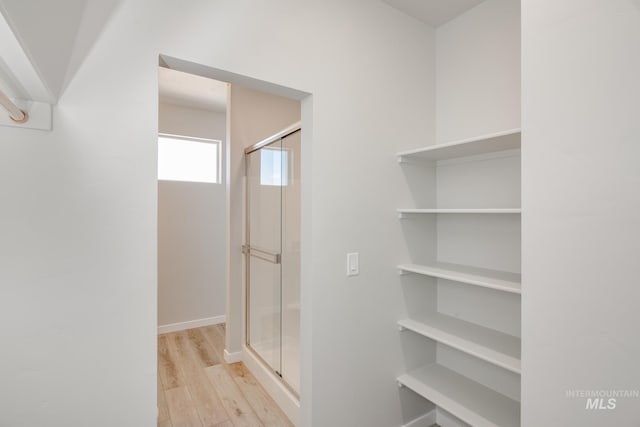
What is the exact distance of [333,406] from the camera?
1.61 m

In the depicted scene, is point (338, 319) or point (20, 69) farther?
point (338, 319)

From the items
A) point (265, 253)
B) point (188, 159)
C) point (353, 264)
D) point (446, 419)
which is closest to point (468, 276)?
point (353, 264)

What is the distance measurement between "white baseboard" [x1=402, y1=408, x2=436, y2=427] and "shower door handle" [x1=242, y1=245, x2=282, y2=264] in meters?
1.32

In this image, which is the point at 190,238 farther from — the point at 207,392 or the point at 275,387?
the point at 275,387

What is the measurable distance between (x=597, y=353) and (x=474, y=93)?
1516 millimetres

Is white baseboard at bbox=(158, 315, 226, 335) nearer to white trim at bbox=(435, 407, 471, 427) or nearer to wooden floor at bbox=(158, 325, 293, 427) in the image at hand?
wooden floor at bbox=(158, 325, 293, 427)

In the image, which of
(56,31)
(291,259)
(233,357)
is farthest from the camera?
(233,357)

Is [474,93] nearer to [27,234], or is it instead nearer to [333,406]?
[333,406]

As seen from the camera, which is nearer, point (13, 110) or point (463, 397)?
point (13, 110)

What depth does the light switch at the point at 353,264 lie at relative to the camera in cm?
166

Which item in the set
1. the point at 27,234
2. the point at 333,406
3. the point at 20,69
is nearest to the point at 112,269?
the point at 27,234

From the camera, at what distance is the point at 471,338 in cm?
164

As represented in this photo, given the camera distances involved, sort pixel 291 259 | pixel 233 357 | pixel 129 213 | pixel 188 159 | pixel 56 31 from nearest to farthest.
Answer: pixel 56 31, pixel 129 213, pixel 291 259, pixel 233 357, pixel 188 159

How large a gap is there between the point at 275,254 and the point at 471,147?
1.47m
